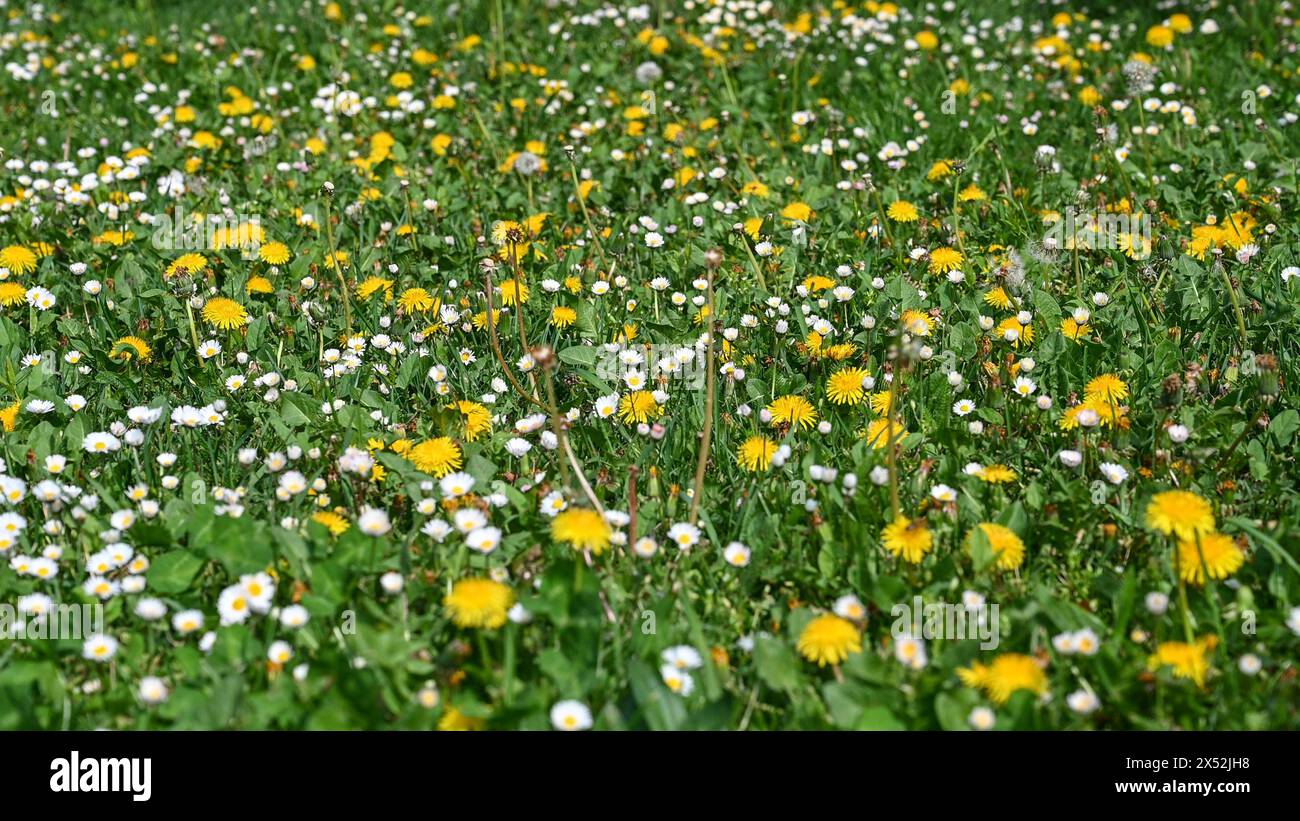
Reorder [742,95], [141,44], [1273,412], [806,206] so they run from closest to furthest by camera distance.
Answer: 1. [1273,412]
2. [806,206]
3. [742,95]
4. [141,44]

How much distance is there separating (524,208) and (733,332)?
139 centimetres

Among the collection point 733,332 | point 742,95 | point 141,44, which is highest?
point 141,44

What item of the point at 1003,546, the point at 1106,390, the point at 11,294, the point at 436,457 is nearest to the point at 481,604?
the point at 436,457

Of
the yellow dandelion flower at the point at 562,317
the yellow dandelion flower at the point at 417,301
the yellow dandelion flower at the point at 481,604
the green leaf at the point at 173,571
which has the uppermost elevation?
the yellow dandelion flower at the point at 417,301

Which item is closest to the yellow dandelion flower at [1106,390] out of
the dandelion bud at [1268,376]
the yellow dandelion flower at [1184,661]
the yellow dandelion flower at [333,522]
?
the dandelion bud at [1268,376]

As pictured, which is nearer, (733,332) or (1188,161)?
(733,332)

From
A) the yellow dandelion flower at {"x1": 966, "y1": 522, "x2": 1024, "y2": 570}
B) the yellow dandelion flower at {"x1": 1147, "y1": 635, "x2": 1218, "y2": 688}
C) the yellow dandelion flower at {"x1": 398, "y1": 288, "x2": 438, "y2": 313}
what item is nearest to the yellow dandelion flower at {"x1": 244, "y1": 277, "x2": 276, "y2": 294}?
the yellow dandelion flower at {"x1": 398, "y1": 288, "x2": 438, "y2": 313}

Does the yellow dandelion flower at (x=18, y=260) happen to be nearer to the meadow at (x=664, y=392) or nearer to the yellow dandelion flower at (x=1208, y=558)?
the meadow at (x=664, y=392)

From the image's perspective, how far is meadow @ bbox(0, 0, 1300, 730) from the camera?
2.27m

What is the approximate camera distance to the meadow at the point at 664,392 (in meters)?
2.27

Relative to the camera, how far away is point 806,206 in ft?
14.1

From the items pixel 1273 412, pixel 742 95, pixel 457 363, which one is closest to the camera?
pixel 1273 412
